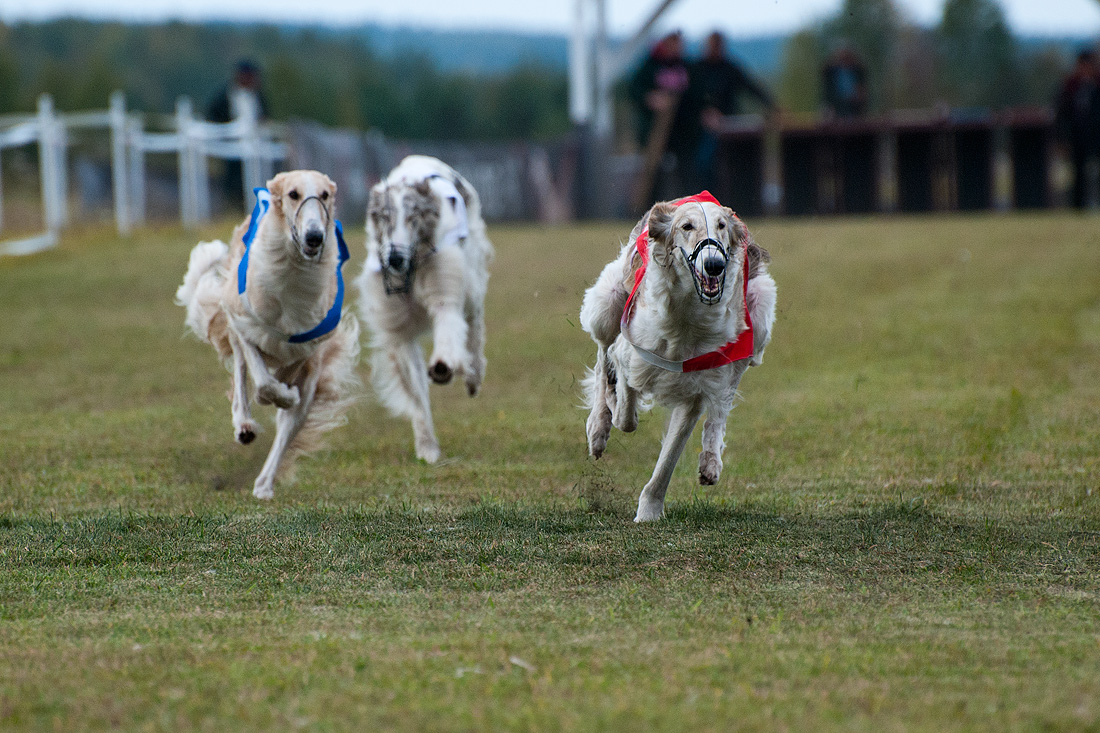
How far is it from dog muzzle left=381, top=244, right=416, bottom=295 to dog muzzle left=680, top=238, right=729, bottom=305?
2726 millimetres

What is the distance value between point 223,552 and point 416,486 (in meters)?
1.66

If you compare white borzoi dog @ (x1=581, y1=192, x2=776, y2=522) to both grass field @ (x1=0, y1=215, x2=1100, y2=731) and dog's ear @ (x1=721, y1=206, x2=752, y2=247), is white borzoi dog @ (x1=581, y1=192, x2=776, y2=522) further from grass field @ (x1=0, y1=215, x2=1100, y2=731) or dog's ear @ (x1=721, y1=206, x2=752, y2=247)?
grass field @ (x1=0, y1=215, x2=1100, y2=731)

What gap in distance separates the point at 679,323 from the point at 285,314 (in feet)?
7.06

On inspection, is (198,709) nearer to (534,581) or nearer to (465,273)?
(534,581)


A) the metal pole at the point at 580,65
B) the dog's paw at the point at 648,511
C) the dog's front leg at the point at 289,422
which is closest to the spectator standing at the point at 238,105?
the metal pole at the point at 580,65

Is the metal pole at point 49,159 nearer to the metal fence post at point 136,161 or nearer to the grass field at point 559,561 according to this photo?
the metal fence post at point 136,161

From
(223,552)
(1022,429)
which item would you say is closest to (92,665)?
(223,552)

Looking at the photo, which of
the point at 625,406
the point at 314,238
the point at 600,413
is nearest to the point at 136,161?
the point at 314,238

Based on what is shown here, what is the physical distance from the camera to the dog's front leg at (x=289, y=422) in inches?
265

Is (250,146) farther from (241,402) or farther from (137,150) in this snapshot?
(241,402)

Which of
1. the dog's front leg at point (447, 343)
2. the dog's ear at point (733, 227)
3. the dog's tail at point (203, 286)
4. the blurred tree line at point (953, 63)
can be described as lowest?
the dog's front leg at point (447, 343)

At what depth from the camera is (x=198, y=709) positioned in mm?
3459

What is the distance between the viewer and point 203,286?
7211 mm

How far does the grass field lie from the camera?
11.7 ft
